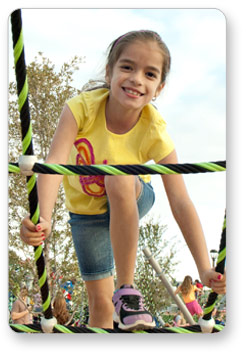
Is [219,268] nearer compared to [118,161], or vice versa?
[219,268]

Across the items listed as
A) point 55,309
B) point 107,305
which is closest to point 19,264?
point 55,309

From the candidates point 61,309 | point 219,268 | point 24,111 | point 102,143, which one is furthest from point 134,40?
point 61,309

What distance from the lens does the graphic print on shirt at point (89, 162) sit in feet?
2.89

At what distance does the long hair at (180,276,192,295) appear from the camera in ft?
4.59

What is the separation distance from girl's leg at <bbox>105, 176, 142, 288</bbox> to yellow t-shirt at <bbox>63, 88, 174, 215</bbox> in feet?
0.36

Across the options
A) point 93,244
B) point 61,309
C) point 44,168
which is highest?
point 44,168

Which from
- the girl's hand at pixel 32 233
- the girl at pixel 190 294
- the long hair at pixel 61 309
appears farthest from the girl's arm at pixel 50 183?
the long hair at pixel 61 309

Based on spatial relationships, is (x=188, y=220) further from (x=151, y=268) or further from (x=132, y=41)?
(x=151, y=268)

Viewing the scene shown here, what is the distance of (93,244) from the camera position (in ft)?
3.01

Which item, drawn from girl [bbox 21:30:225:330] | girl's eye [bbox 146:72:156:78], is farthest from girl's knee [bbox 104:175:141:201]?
girl's eye [bbox 146:72:156:78]

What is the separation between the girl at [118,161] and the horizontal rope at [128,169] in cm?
11

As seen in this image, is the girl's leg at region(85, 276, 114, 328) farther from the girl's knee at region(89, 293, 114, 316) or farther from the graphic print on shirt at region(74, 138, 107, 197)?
the graphic print on shirt at region(74, 138, 107, 197)

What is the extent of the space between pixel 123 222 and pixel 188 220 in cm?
12

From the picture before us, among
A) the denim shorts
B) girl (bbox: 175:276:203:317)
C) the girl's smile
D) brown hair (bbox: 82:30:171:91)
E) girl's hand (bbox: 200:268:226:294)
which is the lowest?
girl (bbox: 175:276:203:317)
